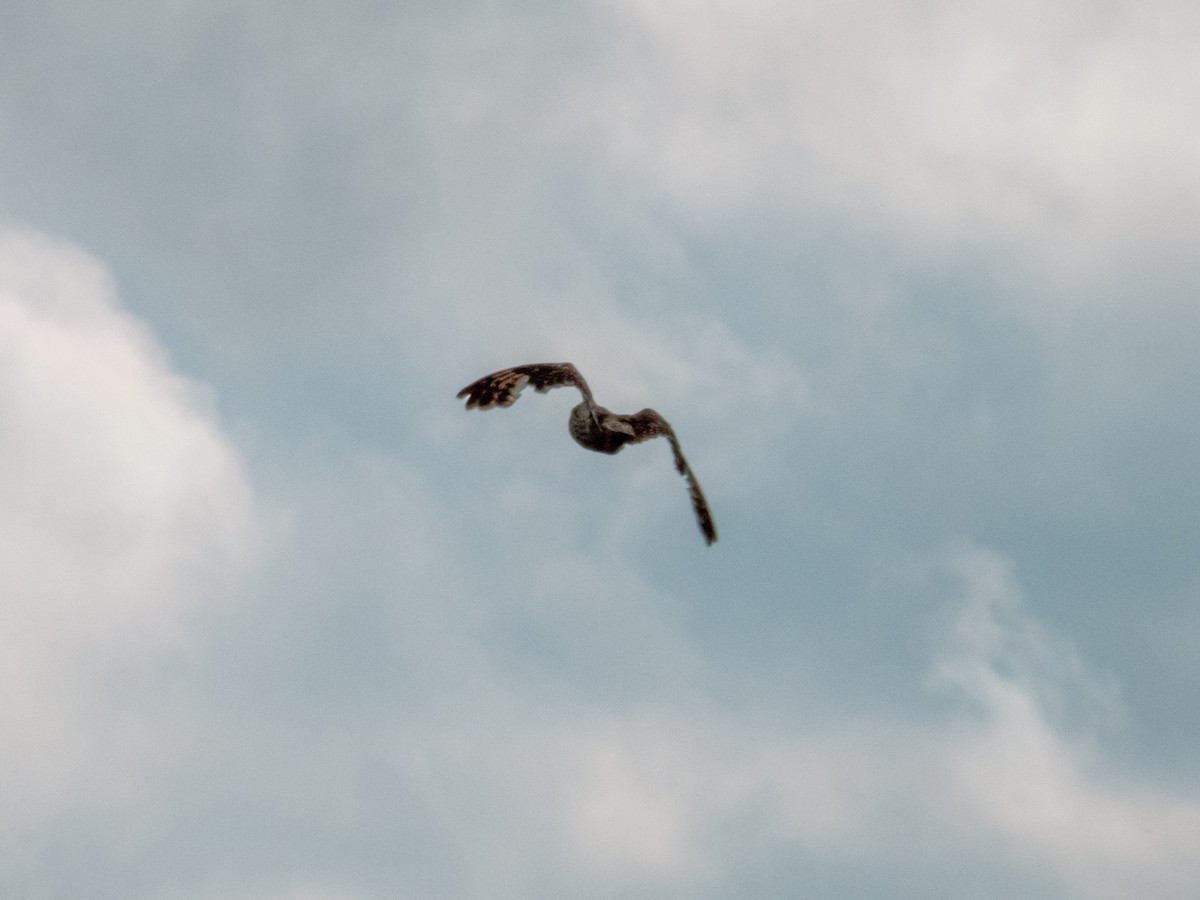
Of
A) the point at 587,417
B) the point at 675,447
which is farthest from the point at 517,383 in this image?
the point at 675,447

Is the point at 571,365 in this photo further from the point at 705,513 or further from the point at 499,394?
the point at 705,513

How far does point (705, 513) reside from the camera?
29344 millimetres

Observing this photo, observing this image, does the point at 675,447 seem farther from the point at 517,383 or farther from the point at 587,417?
the point at 517,383

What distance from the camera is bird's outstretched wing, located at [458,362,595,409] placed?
29234 millimetres

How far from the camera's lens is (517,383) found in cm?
2958

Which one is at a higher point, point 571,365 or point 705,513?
point 571,365

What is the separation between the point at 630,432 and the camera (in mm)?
29203

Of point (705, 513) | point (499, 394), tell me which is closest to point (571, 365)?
point (499, 394)

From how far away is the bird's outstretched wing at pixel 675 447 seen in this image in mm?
29125

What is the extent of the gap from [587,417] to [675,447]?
98.1 inches

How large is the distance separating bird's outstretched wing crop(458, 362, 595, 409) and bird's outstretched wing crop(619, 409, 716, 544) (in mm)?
1437

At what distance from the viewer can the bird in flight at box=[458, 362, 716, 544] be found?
2900 cm

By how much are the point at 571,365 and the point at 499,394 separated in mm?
1974

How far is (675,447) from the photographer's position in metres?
29.7
